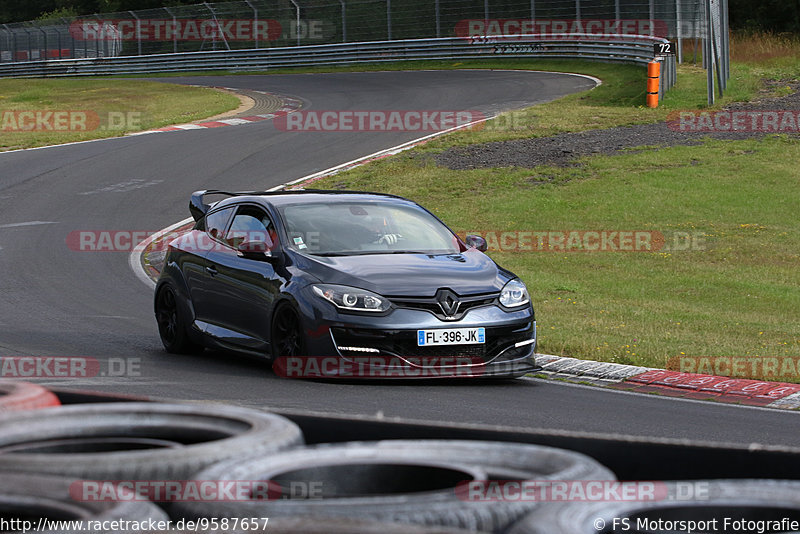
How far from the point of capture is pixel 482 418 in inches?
310

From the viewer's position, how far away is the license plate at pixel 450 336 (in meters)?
8.91

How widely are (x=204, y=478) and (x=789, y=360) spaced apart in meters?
8.28

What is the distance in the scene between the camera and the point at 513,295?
9.52 m
